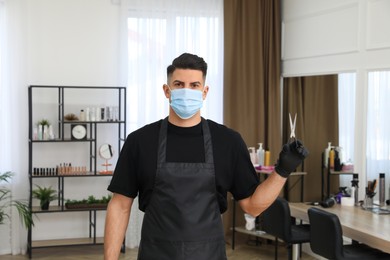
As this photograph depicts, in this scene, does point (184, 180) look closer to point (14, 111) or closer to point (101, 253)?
point (101, 253)

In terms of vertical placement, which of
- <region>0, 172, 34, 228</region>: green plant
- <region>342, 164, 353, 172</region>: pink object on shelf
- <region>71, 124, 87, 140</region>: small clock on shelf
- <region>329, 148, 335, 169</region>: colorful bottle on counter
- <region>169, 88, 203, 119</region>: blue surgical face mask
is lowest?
<region>0, 172, 34, 228</region>: green plant

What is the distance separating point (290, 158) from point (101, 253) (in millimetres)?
4236

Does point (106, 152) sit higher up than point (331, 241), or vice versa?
point (106, 152)

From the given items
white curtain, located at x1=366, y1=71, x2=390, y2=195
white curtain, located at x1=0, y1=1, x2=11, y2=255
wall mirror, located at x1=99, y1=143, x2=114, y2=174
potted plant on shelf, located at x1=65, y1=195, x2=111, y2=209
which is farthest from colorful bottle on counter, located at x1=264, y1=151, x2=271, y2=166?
white curtain, located at x1=0, y1=1, x2=11, y2=255

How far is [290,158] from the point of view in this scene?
2158mm

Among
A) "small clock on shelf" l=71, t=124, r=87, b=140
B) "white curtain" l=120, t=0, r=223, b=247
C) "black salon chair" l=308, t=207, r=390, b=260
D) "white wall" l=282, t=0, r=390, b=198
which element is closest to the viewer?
"black salon chair" l=308, t=207, r=390, b=260

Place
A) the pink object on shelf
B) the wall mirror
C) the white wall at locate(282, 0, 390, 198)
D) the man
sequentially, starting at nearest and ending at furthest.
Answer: the man < the white wall at locate(282, 0, 390, 198) < the pink object on shelf < the wall mirror

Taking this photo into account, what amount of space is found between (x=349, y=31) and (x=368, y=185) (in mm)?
1404

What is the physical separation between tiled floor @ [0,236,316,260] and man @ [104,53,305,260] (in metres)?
3.69

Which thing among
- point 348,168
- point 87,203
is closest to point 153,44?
point 87,203

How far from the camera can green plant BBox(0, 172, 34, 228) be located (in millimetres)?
5750

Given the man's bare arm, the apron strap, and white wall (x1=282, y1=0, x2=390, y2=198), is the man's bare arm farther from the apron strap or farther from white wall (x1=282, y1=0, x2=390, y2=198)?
white wall (x1=282, y1=0, x2=390, y2=198)

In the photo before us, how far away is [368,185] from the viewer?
16.3 feet

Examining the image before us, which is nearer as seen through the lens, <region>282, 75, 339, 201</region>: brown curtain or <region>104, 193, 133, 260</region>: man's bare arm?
<region>104, 193, 133, 260</region>: man's bare arm
